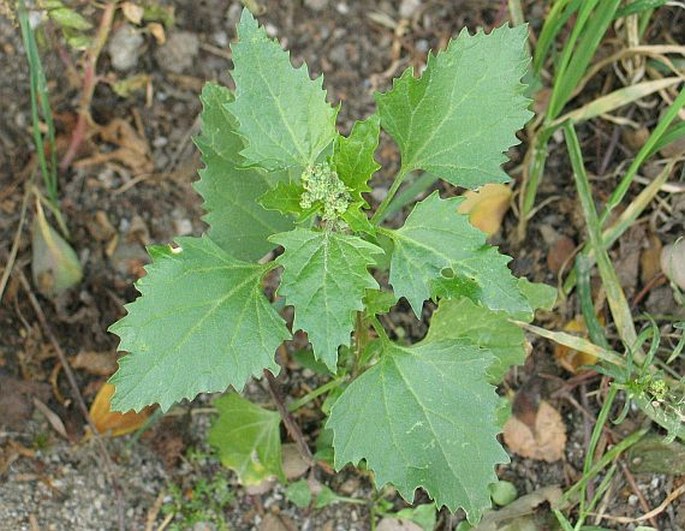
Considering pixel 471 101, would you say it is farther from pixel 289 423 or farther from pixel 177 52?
pixel 177 52

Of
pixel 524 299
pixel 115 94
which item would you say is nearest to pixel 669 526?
pixel 524 299

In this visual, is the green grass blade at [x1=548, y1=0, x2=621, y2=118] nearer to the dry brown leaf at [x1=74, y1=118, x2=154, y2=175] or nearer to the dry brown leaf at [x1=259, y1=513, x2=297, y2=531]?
the dry brown leaf at [x1=74, y1=118, x2=154, y2=175]

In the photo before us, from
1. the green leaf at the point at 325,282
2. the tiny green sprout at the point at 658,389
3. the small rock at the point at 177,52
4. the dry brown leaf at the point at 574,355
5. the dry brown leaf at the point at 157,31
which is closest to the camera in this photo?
the green leaf at the point at 325,282

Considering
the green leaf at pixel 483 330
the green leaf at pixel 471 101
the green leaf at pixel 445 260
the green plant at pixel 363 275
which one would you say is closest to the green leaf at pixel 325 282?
the green plant at pixel 363 275

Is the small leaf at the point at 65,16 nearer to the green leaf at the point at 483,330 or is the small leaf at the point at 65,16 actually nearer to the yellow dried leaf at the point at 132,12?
the yellow dried leaf at the point at 132,12

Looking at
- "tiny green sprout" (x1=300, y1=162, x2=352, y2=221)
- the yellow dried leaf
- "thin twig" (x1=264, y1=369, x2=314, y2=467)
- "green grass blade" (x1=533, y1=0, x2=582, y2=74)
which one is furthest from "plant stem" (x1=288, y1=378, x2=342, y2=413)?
the yellow dried leaf

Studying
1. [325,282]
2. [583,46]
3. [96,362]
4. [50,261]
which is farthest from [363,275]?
[50,261]
